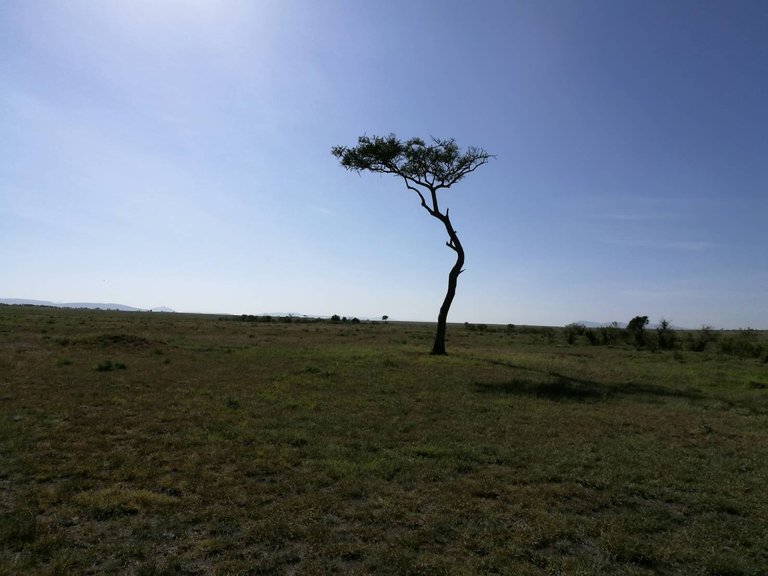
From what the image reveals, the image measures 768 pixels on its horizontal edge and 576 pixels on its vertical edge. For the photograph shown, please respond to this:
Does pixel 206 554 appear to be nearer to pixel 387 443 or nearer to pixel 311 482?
pixel 311 482

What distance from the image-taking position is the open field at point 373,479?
4812mm

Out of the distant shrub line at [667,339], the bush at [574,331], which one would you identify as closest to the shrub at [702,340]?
the distant shrub line at [667,339]

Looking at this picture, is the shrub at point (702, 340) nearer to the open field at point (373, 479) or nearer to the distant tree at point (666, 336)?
the distant tree at point (666, 336)

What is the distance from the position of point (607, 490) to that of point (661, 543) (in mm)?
1609

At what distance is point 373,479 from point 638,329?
4395 centimetres

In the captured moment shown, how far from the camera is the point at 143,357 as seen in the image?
2161cm

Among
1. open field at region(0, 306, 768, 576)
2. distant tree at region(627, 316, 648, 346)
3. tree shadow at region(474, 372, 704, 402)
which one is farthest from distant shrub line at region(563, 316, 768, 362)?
open field at region(0, 306, 768, 576)

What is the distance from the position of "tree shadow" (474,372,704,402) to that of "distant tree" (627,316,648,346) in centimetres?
2641

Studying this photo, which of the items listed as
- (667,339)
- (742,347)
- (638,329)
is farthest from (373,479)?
(638,329)

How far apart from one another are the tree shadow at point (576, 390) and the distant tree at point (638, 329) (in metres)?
26.4

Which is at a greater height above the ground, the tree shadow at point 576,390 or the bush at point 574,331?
the bush at point 574,331

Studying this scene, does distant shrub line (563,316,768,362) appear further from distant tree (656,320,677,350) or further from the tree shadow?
the tree shadow

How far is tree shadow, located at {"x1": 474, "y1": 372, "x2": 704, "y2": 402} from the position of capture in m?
14.7

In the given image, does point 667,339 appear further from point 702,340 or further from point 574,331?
point 574,331
